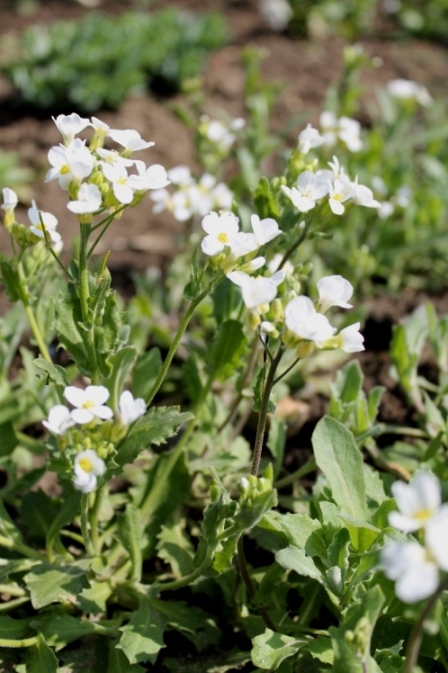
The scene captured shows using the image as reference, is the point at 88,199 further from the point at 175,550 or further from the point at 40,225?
the point at 175,550

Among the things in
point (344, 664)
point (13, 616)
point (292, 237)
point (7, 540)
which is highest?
point (292, 237)

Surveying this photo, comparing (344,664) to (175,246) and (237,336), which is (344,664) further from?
(175,246)

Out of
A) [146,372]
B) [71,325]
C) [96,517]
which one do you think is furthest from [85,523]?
[146,372]

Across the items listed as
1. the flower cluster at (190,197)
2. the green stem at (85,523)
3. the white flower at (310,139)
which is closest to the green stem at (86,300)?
the green stem at (85,523)

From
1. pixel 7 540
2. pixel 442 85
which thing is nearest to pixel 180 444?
pixel 7 540

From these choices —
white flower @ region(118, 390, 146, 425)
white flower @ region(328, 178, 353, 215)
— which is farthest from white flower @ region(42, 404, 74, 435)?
white flower @ region(328, 178, 353, 215)
